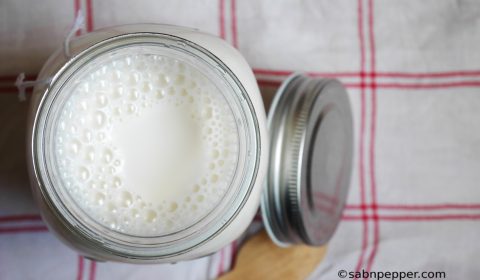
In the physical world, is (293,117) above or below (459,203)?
above

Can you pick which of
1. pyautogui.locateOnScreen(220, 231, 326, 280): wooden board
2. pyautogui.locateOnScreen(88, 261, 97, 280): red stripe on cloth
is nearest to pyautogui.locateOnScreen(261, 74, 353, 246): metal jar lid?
pyautogui.locateOnScreen(220, 231, 326, 280): wooden board

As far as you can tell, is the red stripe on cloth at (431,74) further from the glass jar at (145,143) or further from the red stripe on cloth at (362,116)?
the glass jar at (145,143)

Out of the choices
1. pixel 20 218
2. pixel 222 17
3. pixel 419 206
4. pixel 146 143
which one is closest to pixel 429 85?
pixel 419 206

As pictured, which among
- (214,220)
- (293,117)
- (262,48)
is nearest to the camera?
(214,220)

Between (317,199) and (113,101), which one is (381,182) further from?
(113,101)

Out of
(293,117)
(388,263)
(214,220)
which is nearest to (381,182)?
(388,263)

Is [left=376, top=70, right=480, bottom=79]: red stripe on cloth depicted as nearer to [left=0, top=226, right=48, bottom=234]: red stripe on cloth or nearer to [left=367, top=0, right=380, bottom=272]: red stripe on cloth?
[left=367, top=0, right=380, bottom=272]: red stripe on cloth

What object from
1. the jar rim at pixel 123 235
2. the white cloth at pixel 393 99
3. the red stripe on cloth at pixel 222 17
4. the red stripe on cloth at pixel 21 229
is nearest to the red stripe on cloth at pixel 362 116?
the white cloth at pixel 393 99
